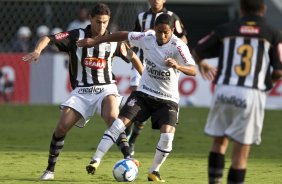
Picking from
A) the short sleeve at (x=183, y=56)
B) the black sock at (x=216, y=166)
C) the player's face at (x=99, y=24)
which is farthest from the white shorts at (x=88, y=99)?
the black sock at (x=216, y=166)

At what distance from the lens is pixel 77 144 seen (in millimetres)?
15992

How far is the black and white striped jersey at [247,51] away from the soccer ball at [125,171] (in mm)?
2541

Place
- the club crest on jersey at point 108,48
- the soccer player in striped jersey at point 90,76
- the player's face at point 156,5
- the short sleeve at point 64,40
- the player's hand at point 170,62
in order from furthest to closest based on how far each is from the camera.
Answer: the player's face at point 156,5 < the club crest on jersey at point 108,48 < the short sleeve at point 64,40 < the soccer player in striped jersey at point 90,76 < the player's hand at point 170,62

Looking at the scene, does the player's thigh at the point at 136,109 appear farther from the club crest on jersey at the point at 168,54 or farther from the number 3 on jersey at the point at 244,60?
the number 3 on jersey at the point at 244,60

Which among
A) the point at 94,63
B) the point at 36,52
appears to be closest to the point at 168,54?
the point at 94,63

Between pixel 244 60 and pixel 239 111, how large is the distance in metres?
0.45

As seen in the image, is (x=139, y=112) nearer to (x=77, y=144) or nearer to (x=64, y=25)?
(x=77, y=144)

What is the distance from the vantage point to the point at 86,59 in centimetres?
1142

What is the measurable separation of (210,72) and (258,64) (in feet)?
1.75

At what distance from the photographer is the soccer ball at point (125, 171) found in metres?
10.3

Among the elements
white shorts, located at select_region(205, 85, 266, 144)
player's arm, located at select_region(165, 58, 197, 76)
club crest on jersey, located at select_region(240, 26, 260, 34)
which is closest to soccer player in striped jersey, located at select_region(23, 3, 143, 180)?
player's arm, located at select_region(165, 58, 197, 76)

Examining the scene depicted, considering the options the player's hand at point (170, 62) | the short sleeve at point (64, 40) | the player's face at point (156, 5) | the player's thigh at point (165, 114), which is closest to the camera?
the player's hand at point (170, 62)

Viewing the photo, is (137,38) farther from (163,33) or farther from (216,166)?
(216,166)

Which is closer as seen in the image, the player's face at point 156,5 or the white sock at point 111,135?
the white sock at point 111,135
